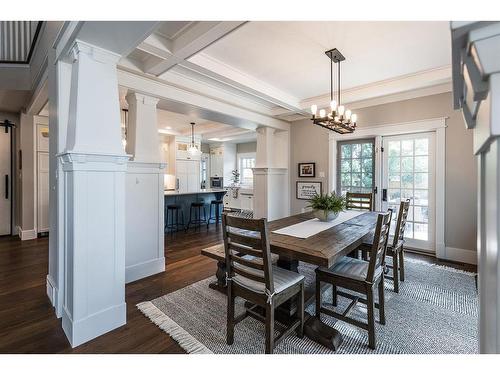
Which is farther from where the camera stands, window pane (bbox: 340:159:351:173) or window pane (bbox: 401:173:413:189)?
window pane (bbox: 340:159:351:173)

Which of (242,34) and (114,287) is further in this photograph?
(242,34)

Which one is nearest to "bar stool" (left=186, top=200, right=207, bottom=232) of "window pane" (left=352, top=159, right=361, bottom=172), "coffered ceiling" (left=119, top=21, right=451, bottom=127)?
"coffered ceiling" (left=119, top=21, right=451, bottom=127)

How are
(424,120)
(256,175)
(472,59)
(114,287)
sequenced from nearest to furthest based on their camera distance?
(472,59) < (114,287) < (424,120) < (256,175)

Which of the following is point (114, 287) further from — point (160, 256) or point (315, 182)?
point (315, 182)

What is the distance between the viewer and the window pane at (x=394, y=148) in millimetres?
4098

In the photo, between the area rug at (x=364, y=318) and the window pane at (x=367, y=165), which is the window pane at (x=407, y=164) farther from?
the area rug at (x=364, y=318)

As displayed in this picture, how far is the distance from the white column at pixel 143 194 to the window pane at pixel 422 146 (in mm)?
3880

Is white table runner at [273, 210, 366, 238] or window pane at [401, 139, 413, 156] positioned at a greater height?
window pane at [401, 139, 413, 156]

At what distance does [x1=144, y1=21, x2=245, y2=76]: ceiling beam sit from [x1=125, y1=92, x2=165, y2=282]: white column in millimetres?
648

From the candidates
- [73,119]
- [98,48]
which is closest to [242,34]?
[98,48]

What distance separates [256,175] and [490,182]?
4888mm

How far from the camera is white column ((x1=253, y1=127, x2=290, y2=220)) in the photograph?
205 inches

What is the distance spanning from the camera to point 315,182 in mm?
5043

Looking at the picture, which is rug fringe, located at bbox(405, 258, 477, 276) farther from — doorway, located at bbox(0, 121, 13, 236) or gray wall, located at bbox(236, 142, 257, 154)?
doorway, located at bbox(0, 121, 13, 236)
